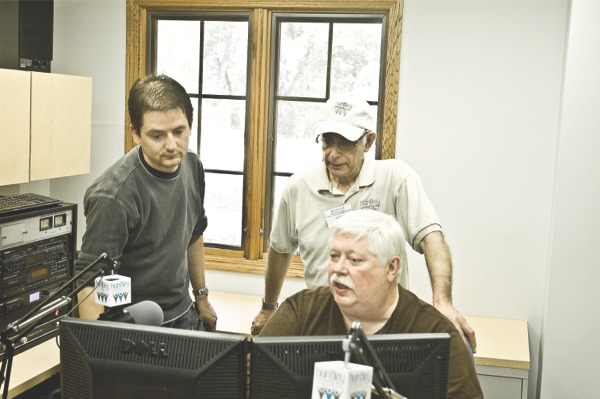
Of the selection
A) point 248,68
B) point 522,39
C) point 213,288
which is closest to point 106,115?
point 248,68

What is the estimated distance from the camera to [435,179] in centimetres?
353

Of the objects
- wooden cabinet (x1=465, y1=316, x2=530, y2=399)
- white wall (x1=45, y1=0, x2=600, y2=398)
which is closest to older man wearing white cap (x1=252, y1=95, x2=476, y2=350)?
wooden cabinet (x1=465, y1=316, x2=530, y2=399)

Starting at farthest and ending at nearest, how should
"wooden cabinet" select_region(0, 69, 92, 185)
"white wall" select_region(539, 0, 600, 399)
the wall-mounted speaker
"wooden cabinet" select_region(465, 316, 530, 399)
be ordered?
the wall-mounted speaker → "wooden cabinet" select_region(0, 69, 92, 185) → "wooden cabinet" select_region(465, 316, 530, 399) → "white wall" select_region(539, 0, 600, 399)

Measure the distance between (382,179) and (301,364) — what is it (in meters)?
1.44

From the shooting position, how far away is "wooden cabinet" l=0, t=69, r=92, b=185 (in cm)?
328

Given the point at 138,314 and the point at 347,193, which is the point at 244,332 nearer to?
the point at 347,193

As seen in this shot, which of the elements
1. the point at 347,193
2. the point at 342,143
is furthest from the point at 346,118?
the point at 347,193

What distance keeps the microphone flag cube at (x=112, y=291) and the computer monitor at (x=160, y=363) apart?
169mm

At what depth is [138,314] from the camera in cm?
163

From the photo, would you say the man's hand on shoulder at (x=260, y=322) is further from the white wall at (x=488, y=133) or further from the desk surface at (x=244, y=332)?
the white wall at (x=488, y=133)

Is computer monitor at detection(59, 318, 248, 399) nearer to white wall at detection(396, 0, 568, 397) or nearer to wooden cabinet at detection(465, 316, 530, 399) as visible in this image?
wooden cabinet at detection(465, 316, 530, 399)

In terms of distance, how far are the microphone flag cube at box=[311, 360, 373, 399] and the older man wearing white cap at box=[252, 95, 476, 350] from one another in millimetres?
1355

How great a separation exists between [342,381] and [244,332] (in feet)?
7.53

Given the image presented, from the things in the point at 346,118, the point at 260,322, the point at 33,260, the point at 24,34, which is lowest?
the point at 260,322
